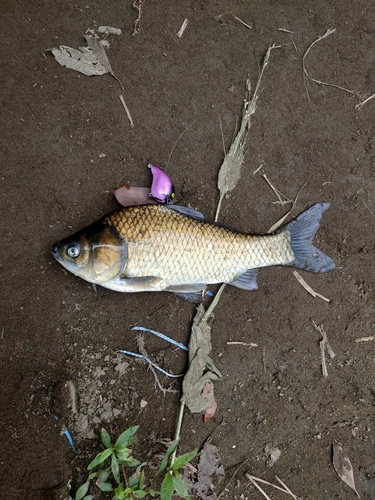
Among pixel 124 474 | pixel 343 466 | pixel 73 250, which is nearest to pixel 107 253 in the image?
pixel 73 250

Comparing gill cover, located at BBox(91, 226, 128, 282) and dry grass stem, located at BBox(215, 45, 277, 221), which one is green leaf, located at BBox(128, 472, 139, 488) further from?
dry grass stem, located at BBox(215, 45, 277, 221)

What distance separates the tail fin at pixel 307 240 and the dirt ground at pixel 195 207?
142 mm

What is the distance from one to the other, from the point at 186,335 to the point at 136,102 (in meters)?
1.61

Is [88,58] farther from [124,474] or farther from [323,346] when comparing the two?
[124,474]

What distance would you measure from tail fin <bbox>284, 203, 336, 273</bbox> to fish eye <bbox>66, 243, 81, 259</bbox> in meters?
1.32

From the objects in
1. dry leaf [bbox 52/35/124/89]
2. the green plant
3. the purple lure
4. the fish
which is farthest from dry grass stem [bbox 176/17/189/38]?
the green plant

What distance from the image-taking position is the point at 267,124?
262 centimetres

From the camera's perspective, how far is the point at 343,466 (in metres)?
2.60

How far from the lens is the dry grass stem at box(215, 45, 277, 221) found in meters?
2.52

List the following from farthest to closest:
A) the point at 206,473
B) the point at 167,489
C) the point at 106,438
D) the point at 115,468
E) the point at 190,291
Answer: the point at 206,473 < the point at 190,291 < the point at 106,438 < the point at 115,468 < the point at 167,489

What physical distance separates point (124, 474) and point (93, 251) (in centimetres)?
137

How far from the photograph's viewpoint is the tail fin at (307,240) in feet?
7.97

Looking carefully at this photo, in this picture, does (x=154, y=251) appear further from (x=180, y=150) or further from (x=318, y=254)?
(x=318, y=254)

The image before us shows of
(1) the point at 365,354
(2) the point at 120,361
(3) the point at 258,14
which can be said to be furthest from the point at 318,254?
(3) the point at 258,14
